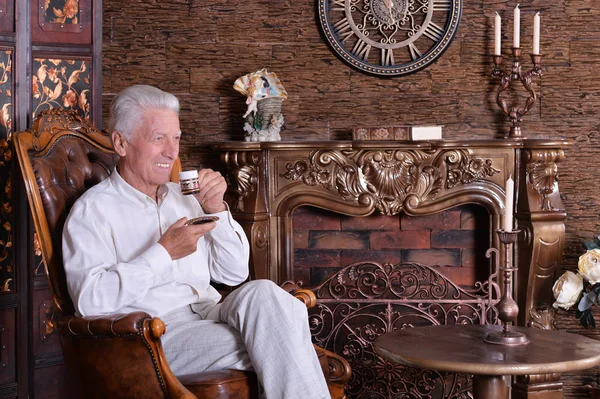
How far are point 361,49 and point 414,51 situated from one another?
0.81 feet

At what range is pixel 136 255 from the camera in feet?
8.35

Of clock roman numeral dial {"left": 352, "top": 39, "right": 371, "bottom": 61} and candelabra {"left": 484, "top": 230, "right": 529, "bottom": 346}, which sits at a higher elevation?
clock roman numeral dial {"left": 352, "top": 39, "right": 371, "bottom": 61}

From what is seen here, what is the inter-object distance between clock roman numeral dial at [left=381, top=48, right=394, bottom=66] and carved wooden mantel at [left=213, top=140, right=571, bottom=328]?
457 mm

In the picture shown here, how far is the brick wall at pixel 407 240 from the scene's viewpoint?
3.90 meters

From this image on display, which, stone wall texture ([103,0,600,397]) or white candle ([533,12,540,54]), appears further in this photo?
stone wall texture ([103,0,600,397])

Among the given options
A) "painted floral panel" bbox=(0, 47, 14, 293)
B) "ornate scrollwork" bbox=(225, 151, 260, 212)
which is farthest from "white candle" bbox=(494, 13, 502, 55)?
"painted floral panel" bbox=(0, 47, 14, 293)

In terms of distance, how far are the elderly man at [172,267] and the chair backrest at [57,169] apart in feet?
0.44

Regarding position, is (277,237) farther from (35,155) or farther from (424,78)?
(35,155)

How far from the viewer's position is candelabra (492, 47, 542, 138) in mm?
3750

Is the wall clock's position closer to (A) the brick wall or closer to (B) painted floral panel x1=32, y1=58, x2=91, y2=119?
(A) the brick wall

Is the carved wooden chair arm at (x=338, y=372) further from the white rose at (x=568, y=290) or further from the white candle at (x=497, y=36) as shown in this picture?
the white candle at (x=497, y=36)

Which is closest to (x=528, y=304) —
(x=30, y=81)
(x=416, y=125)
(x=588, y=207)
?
→ (x=588, y=207)

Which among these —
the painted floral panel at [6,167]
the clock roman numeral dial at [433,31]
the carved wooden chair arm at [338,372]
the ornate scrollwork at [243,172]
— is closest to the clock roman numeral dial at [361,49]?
the clock roman numeral dial at [433,31]

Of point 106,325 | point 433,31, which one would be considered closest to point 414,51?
point 433,31
